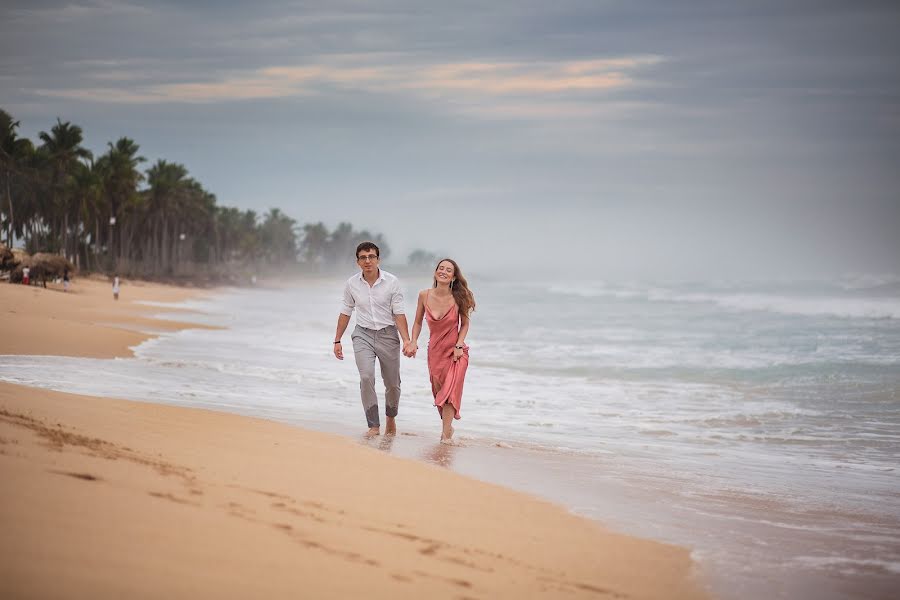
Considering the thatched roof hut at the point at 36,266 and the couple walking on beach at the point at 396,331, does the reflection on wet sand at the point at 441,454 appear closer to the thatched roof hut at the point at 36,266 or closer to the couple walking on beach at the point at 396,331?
the couple walking on beach at the point at 396,331

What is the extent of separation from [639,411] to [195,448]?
7.69m

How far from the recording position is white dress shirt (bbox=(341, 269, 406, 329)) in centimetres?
858

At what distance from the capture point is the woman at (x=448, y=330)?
871cm

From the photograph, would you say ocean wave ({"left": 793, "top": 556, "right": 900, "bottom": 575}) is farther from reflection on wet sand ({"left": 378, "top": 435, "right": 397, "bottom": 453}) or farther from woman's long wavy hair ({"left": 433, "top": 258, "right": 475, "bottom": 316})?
woman's long wavy hair ({"left": 433, "top": 258, "right": 475, "bottom": 316})

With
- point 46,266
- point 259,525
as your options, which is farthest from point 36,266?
point 259,525

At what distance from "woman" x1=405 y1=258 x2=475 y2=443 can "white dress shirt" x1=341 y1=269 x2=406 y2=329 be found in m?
0.30

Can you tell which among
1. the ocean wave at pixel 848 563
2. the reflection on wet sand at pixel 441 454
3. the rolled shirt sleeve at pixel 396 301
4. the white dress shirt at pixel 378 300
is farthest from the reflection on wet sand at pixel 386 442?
the ocean wave at pixel 848 563

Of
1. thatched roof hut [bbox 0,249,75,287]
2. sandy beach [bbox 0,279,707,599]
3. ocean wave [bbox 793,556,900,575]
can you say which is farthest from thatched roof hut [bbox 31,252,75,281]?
ocean wave [bbox 793,556,900,575]

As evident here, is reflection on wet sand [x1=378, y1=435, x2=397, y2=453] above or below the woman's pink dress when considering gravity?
below

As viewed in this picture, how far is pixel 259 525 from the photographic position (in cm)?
392

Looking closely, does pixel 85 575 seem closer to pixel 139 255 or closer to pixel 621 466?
pixel 621 466

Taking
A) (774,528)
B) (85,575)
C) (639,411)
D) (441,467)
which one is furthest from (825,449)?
(85,575)

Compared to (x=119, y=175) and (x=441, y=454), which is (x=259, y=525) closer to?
(x=441, y=454)

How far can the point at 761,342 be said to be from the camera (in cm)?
2506
